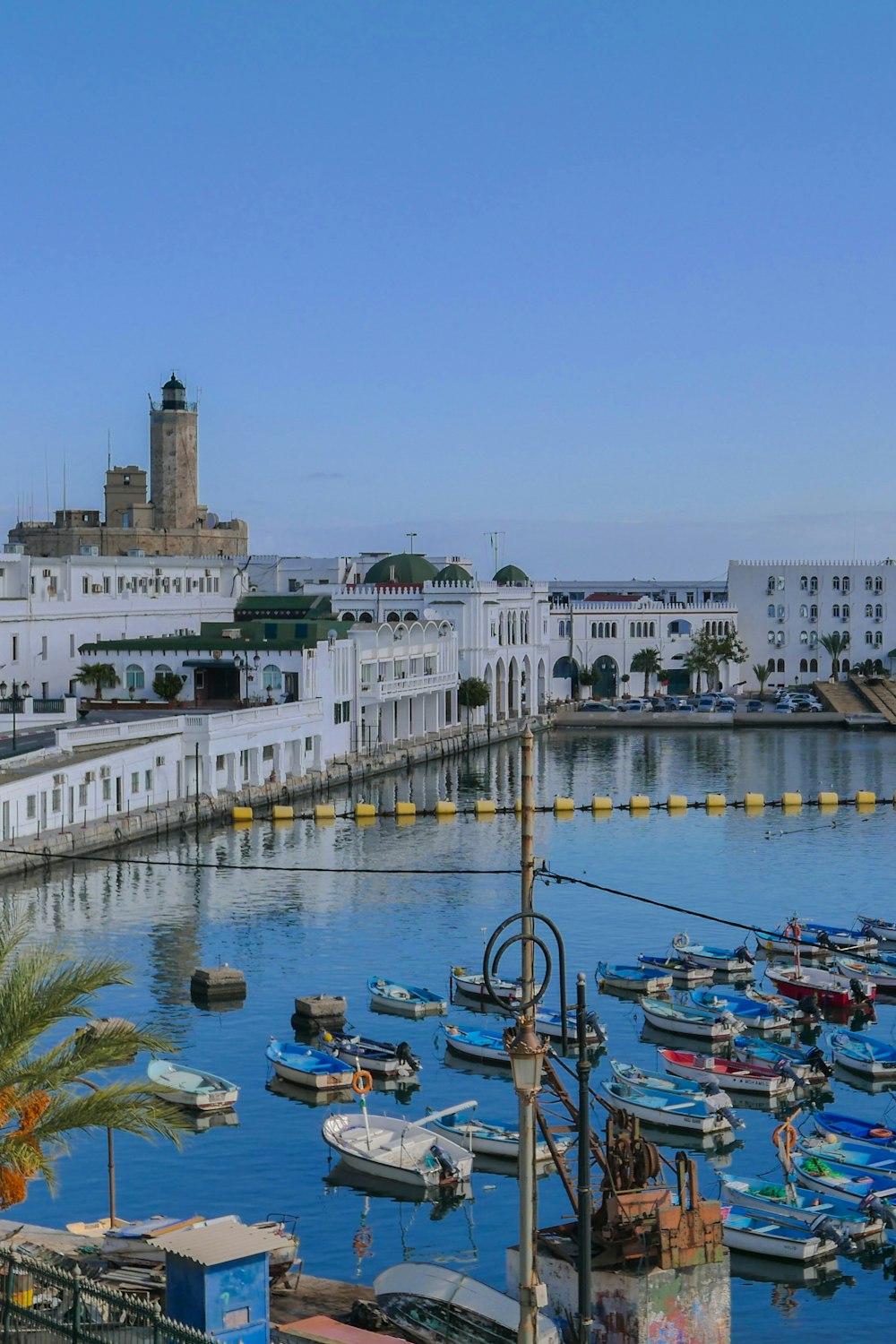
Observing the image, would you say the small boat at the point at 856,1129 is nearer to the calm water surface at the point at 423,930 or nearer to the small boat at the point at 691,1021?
the calm water surface at the point at 423,930

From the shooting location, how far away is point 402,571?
121062mm

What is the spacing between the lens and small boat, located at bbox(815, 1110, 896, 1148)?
34125mm

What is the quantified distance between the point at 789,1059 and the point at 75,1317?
26.8m

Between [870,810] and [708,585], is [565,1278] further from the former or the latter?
[708,585]

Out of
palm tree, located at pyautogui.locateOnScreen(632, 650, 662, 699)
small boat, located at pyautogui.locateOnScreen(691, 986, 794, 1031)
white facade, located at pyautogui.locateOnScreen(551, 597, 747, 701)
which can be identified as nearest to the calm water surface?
small boat, located at pyautogui.locateOnScreen(691, 986, 794, 1031)

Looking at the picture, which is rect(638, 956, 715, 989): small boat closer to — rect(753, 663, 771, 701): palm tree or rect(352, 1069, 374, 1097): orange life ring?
rect(352, 1069, 374, 1097): orange life ring

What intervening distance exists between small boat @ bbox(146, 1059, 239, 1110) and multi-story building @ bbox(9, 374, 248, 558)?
112794 mm

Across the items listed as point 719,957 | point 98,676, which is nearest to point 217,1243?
point 719,957

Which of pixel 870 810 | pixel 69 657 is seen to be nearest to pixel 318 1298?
pixel 870 810

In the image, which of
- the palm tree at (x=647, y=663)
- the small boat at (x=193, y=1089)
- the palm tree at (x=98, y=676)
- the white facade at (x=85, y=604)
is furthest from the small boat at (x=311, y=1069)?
the palm tree at (x=647, y=663)

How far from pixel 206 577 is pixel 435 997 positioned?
85829mm

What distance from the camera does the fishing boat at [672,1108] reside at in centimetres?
3556

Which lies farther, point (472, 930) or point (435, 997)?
point (472, 930)

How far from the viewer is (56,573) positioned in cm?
10556
